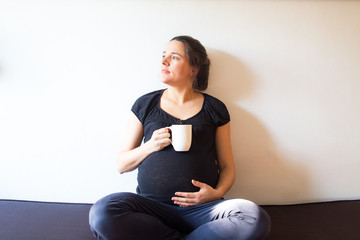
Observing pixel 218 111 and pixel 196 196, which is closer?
pixel 196 196

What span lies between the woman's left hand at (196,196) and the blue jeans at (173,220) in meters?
0.02

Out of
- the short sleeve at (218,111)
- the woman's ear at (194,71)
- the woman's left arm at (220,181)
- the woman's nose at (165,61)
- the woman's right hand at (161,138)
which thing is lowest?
the woman's left arm at (220,181)

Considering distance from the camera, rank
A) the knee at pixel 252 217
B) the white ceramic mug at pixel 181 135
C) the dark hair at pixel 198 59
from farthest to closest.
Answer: the dark hair at pixel 198 59 < the white ceramic mug at pixel 181 135 < the knee at pixel 252 217

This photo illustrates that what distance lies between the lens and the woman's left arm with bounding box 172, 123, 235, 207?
1.11 m

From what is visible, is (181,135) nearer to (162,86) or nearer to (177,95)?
(177,95)

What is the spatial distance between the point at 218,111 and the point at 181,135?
34 centimetres

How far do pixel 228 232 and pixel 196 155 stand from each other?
365mm

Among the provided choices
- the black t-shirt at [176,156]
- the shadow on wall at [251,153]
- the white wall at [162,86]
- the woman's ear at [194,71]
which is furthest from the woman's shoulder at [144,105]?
the shadow on wall at [251,153]

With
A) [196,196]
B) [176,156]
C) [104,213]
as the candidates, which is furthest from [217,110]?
[104,213]

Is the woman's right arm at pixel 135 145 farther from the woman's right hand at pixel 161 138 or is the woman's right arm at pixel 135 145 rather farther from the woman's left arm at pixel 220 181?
the woman's left arm at pixel 220 181

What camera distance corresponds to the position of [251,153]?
1.45 meters

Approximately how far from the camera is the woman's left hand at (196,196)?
3.64 ft

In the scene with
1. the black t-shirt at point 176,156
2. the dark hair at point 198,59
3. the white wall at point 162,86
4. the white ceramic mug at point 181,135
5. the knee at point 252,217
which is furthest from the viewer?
the white wall at point 162,86

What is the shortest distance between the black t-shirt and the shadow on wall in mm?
146
